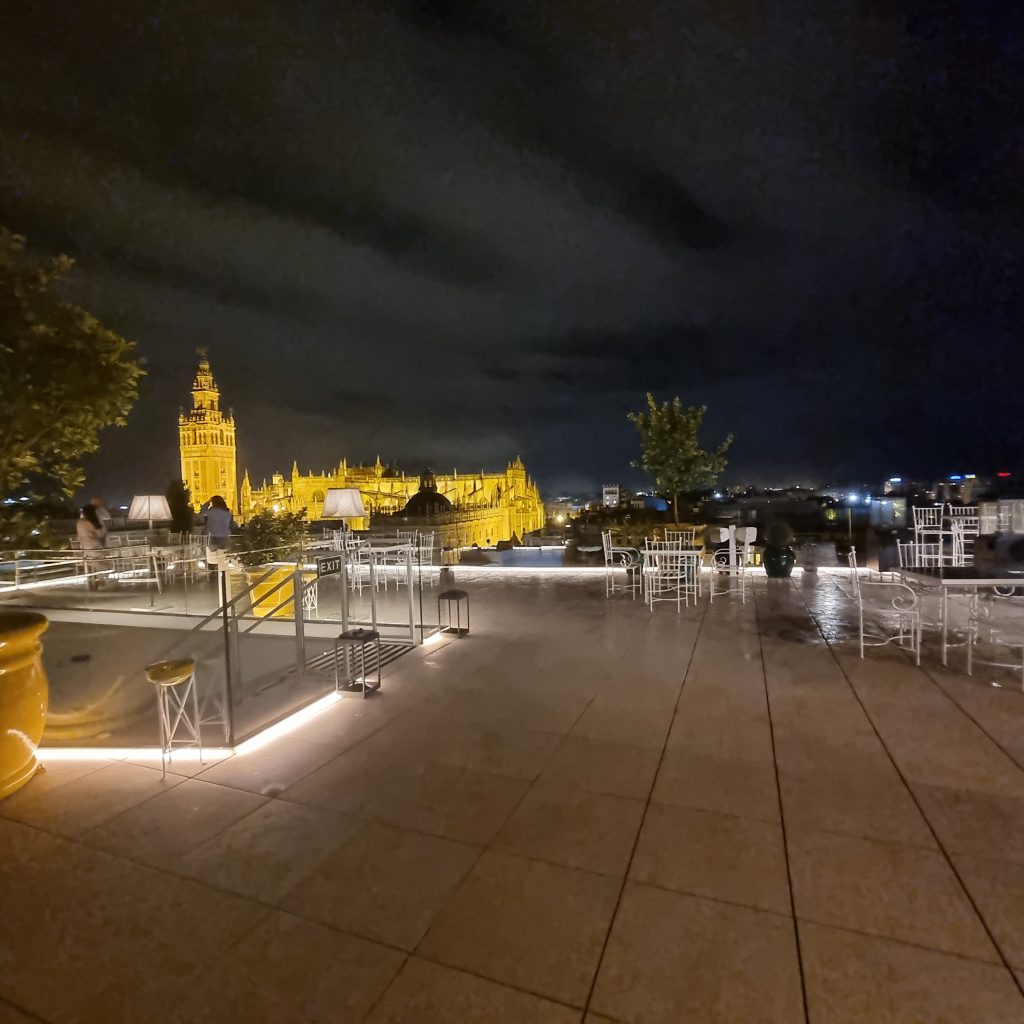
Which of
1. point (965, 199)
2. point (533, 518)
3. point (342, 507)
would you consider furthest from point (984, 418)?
point (342, 507)

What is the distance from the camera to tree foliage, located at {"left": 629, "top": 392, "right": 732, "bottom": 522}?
14188mm

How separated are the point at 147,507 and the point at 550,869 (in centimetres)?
1262

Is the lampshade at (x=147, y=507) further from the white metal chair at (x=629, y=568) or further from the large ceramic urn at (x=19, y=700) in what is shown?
the large ceramic urn at (x=19, y=700)

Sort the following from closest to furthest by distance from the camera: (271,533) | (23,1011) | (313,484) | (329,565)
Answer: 1. (23,1011)
2. (329,565)
3. (271,533)
4. (313,484)

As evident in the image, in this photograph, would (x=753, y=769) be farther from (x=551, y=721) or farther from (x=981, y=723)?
(x=981, y=723)

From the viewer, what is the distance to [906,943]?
215cm

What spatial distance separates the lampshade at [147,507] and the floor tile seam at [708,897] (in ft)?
40.4

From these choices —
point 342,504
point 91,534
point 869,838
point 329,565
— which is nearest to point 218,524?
point 91,534

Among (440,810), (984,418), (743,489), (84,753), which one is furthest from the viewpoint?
(984,418)

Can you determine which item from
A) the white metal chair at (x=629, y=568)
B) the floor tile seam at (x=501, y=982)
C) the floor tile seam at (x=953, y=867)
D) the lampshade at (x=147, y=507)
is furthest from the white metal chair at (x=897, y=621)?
the lampshade at (x=147, y=507)

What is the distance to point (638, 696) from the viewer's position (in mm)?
4801

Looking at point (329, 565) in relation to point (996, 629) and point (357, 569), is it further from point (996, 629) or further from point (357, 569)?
point (996, 629)

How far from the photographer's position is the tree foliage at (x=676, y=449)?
→ 14.2 meters

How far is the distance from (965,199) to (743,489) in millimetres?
87922
